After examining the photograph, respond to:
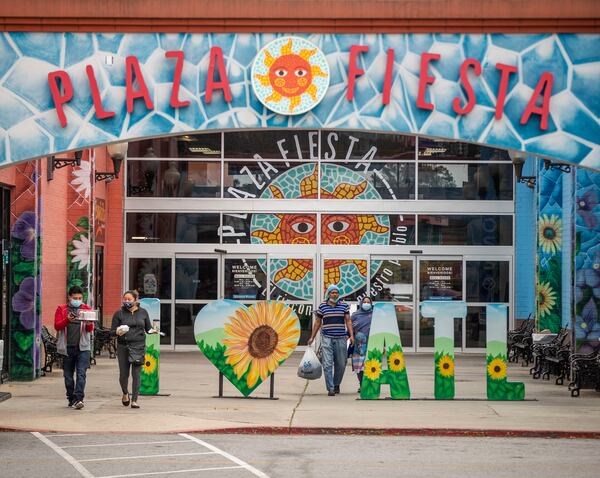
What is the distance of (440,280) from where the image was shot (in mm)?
30406

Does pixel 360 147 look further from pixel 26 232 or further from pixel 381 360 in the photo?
pixel 381 360

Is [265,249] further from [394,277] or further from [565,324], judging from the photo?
[565,324]

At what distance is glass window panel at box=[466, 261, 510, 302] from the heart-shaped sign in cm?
1209

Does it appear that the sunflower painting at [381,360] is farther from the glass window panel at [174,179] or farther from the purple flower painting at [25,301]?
the glass window panel at [174,179]

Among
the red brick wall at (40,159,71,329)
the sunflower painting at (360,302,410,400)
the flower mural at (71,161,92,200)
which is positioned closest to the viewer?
the sunflower painting at (360,302,410,400)

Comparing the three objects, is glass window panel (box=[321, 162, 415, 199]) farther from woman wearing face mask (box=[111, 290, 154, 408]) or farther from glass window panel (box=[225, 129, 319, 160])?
woman wearing face mask (box=[111, 290, 154, 408])

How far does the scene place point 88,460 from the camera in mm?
12711

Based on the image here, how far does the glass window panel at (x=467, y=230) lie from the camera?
3034cm

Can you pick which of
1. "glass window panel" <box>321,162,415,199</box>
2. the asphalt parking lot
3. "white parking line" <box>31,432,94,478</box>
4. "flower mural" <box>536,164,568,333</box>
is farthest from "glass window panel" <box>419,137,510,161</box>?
"white parking line" <box>31,432,94,478</box>

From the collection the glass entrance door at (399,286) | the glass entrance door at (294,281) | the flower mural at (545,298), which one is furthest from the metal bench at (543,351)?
the glass entrance door at (294,281)

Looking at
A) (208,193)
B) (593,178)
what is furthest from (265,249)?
(593,178)

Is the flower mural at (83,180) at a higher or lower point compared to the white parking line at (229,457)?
higher

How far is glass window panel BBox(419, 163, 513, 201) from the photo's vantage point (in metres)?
30.4

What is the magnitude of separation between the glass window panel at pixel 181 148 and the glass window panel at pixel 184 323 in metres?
3.92
